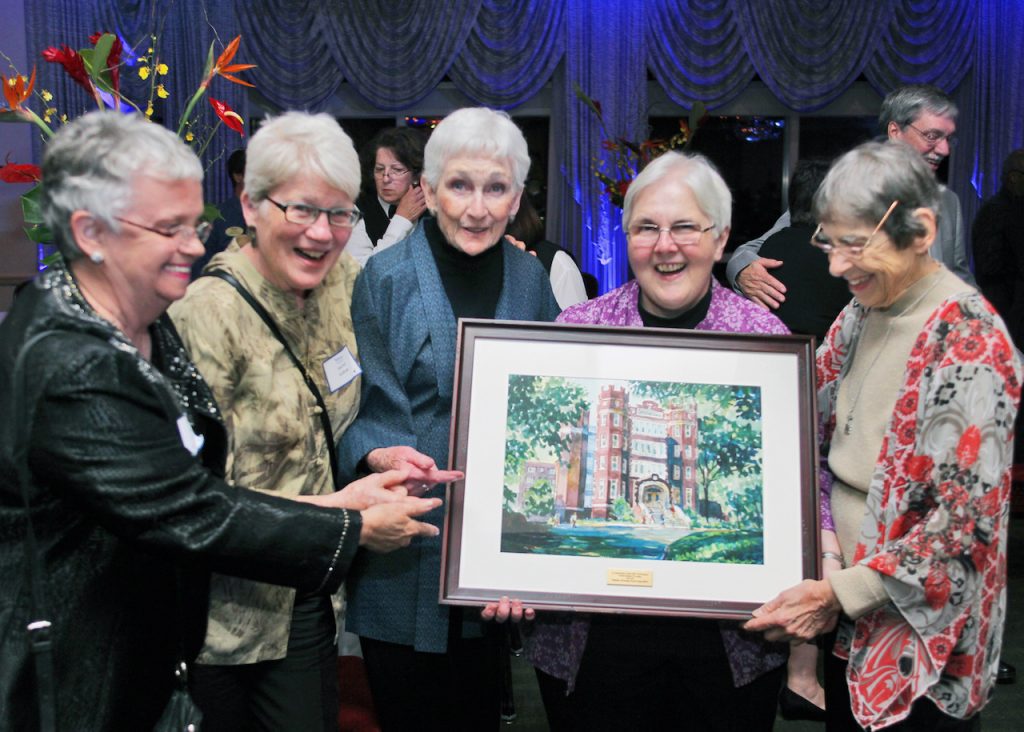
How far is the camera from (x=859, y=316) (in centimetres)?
214

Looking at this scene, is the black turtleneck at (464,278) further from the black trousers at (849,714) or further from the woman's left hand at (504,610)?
the black trousers at (849,714)

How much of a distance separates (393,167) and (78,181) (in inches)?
117

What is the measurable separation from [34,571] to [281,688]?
2.41ft

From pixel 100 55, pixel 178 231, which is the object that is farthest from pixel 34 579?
pixel 100 55

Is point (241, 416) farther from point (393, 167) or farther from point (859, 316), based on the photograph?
point (393, 167)

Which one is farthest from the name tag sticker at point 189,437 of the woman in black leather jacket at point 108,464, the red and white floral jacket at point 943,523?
the red and white floral jacket at point 943,523

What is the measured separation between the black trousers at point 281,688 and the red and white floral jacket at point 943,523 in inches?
42.1

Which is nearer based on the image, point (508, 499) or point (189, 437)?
point (189, 437)

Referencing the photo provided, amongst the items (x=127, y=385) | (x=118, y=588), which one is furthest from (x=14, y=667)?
(x=127, y=385)

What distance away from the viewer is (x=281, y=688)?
6.87 ft

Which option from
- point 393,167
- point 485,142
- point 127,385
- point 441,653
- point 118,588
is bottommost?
point 441,653

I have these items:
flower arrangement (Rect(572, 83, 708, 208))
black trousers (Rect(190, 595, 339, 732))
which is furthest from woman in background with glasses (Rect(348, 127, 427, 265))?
black trousers (Rect(190, 595, 339, 732))

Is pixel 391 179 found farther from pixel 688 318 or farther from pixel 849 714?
pixel 849 714

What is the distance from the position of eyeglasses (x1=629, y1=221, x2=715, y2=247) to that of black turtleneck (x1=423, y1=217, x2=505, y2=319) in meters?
0.38
